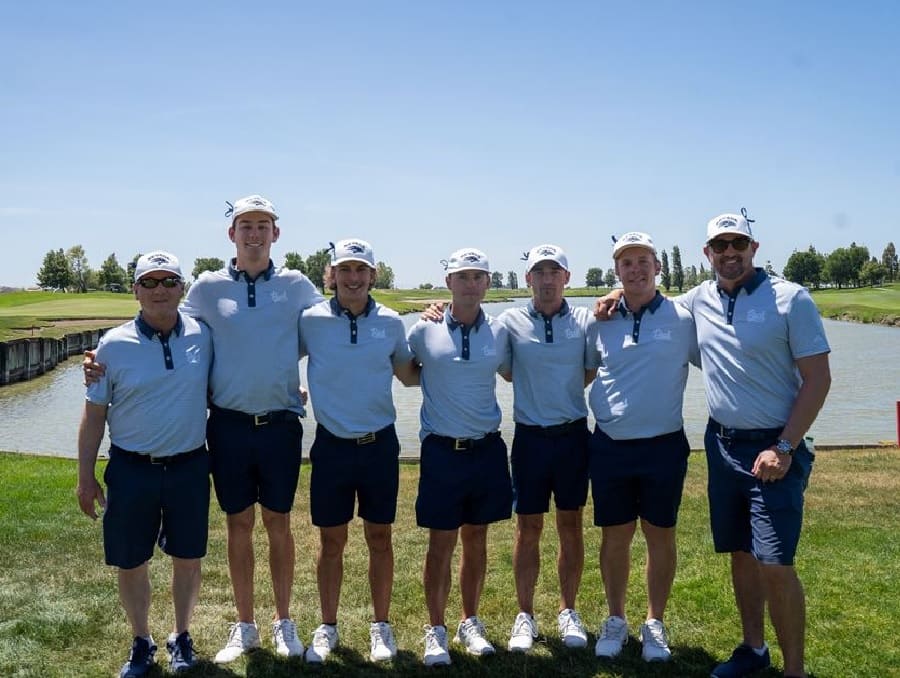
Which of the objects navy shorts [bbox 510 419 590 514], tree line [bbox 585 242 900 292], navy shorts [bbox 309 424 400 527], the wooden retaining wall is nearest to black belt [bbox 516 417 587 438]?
navy shorts [bbox 510 419 590 514]

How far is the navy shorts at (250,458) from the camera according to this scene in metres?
5.50

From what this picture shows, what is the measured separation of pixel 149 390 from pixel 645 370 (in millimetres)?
3148

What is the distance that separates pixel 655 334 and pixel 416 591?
3.12 m

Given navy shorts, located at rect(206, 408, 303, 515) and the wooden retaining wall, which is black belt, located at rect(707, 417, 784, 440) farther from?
the wooden retaining wall

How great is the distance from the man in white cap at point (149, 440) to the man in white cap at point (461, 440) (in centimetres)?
148

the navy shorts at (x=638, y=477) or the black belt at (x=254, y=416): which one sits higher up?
the black belt at (x=254, y=416)

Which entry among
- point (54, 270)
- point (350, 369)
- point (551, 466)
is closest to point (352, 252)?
point (350, 369)

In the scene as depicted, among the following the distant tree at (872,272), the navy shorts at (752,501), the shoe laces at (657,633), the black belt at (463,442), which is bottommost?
the shoe laces at (657,633)

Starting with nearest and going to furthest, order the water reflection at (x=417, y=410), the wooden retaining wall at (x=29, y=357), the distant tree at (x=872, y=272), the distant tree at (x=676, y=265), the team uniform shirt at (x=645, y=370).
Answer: the team uniform shirt at (x=645, y=370)
the water reflection at (x=417, y=410)
the wooden retaining wall at (x=29, y=357)
the distant tree at (x=872, y=272)
the distant tree at (x=676, y=265)

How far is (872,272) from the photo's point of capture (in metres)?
150

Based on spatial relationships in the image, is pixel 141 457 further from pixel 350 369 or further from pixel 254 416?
pixel 350 369

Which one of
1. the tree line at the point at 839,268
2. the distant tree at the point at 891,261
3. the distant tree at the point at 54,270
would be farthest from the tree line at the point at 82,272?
the distant tree at the point at 891,261

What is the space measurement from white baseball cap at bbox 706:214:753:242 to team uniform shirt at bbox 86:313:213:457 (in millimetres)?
3378

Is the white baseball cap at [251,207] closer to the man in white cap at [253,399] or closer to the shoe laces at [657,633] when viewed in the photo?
the man in white cap at [253,399]
